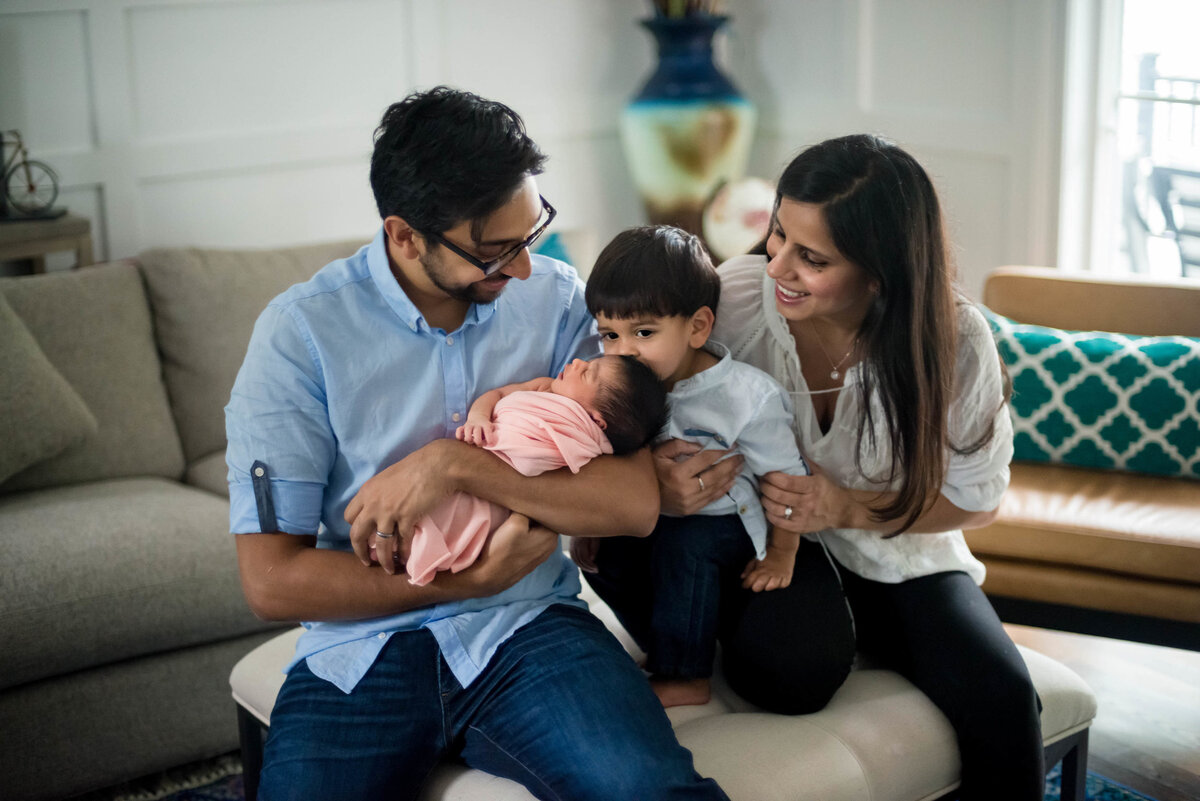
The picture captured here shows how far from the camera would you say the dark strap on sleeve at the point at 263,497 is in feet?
4.93

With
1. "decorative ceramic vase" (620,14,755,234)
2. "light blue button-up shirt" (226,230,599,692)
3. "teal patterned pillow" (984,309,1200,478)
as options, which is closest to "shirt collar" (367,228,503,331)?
"light blue button-up shirt" (226,230,599,692)

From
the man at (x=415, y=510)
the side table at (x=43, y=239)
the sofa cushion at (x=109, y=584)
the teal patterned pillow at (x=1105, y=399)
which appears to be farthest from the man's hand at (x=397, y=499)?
the side table at (x=43, y=239)

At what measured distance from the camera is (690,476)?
1.69 metres

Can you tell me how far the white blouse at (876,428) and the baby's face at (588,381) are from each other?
32 centimetres

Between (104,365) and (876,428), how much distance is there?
1.86 m

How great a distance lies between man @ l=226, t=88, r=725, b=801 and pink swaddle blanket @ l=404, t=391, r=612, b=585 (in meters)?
0.02

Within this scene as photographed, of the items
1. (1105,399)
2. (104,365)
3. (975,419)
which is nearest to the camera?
(975,419)

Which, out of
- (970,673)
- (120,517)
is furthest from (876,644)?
(120,517)

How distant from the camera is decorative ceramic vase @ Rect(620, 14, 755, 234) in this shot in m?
4.02

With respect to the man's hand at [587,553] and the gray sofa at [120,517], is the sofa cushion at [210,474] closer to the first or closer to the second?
the gray sofa at [120,517]

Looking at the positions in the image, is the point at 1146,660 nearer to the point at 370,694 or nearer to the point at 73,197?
the point at 370,694

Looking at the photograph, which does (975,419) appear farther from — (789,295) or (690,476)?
(690,476)

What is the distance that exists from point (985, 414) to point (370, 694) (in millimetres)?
1006

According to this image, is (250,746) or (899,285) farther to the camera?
(250,746)
